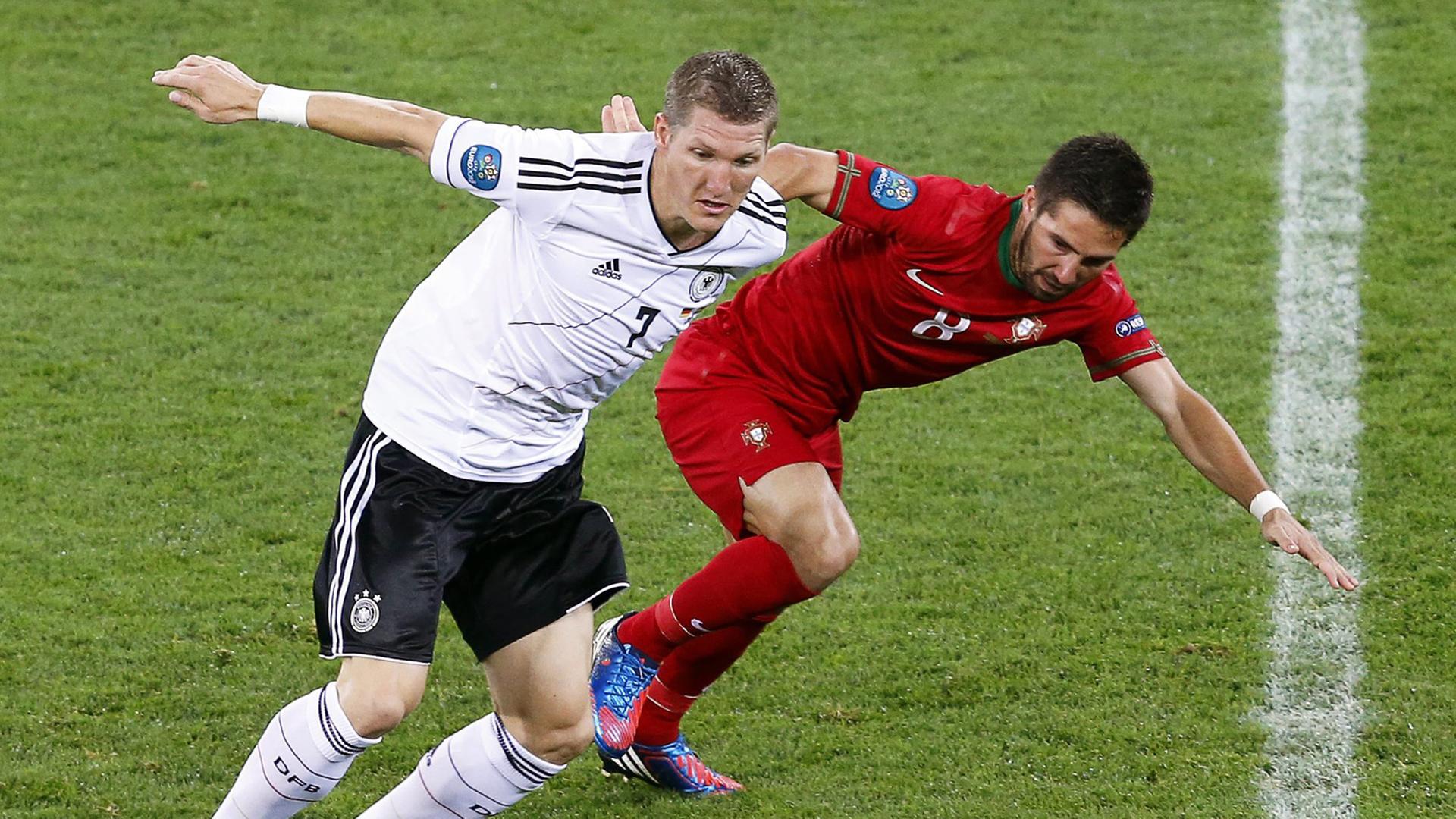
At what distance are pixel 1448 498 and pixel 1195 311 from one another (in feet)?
5.70

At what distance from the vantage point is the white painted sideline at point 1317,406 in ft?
16.2

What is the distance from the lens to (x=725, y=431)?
4.79 metres

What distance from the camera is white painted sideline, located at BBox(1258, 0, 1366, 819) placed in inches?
194

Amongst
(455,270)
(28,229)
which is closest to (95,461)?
(28,229)

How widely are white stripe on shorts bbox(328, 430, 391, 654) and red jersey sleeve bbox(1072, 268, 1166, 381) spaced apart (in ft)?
6.04

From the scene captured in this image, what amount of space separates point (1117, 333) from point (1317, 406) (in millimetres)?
2673

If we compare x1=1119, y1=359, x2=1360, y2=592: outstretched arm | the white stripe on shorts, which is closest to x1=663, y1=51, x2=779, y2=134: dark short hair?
the white stripe on shorts

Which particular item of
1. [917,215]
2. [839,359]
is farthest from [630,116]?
[839,359]

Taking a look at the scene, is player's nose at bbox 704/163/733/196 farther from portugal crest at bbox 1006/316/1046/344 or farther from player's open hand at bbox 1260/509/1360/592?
player's open hand at bbox 1260/509/1360/592

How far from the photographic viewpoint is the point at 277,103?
3.98 meters

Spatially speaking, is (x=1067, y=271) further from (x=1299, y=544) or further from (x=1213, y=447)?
(x=1299, y=544)

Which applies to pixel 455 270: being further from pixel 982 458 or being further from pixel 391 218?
pixel 391 218

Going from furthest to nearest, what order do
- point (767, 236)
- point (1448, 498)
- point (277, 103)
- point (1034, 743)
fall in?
point (1448, 498) → point (1034, 743) → point (767, 236) → point (277, 103)

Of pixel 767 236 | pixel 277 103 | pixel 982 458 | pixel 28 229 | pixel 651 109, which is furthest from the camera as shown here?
pixel 651 109
